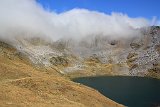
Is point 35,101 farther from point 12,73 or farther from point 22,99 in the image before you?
point 12,73

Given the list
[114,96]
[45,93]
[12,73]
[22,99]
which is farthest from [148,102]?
[22,99]

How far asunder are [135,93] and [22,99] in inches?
3777

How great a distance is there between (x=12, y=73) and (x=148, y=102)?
59274 millimetres

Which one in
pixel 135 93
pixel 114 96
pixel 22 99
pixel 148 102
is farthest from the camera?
pixel 135 93

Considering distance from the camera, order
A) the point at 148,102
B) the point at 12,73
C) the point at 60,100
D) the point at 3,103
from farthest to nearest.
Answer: the point at 148,102, the point at 12,73, the point at 60,100, the point at 3,103

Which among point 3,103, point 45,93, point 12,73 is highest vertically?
point 12,73

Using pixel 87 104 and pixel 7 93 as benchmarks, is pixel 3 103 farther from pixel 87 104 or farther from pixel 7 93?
pixel 87 104

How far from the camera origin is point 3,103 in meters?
55.0

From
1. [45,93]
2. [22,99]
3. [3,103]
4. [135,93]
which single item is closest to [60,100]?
[45,93]

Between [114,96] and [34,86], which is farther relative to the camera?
[114,96]

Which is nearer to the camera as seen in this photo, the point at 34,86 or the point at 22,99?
the point at 22,99

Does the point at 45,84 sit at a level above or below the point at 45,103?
above

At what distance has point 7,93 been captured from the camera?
61719 millimetres

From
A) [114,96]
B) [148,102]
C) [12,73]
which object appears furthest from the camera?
[114,96]
